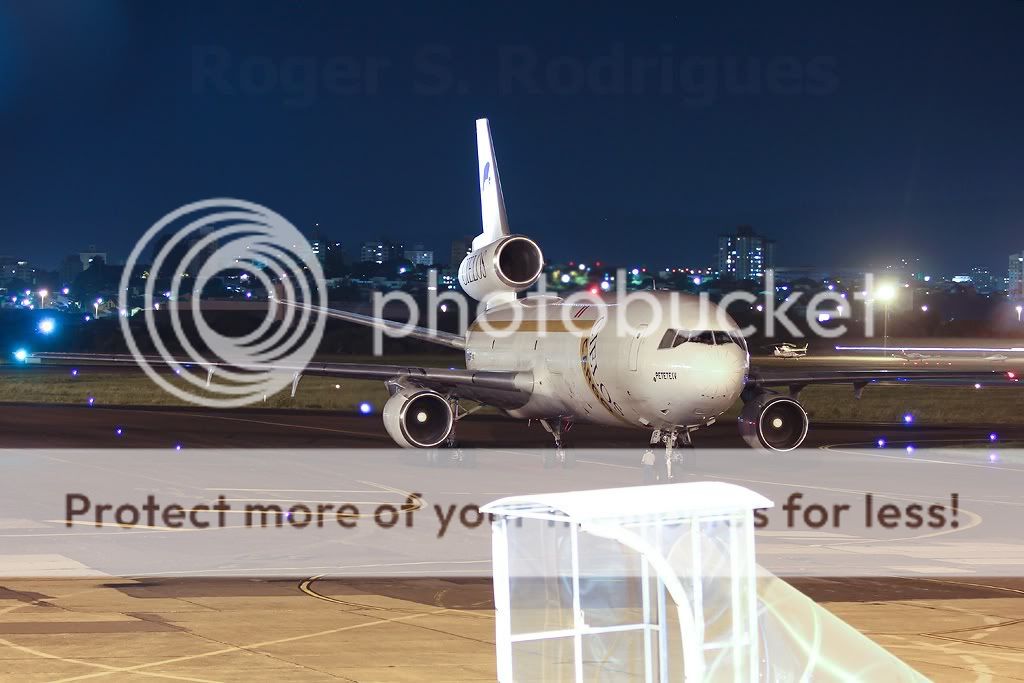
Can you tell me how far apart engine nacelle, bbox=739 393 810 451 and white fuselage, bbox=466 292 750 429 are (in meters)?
3.63

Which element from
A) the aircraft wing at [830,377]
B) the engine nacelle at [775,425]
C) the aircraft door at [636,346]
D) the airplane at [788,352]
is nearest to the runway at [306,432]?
the aircraft wing at [830,377]

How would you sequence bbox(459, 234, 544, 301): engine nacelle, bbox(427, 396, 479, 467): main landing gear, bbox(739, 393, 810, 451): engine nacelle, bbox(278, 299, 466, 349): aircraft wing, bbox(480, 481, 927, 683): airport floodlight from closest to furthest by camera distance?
1. bbox(480, 481, 927, 683): airport floodlight
2. bbox(739, 393, 810, 451): engine nacelle
3. bbox(427, 396, 479, 467): main landing gear
4. bbox(459, 234, 544, 301): engine nacelle
5. bbox(278, 299, 466, 349): aircraft wing

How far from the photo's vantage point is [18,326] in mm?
118500

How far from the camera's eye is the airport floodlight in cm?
800

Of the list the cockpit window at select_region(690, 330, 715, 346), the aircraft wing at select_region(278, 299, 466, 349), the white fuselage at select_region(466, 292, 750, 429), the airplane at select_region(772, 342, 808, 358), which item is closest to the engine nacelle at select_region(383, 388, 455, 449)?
the white fuselage at select_region(466, 292, 750, 429)

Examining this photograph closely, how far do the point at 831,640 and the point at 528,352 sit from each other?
25241 mm

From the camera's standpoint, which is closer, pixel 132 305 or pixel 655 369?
pixel 655 369

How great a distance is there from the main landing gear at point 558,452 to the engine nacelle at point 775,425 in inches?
187

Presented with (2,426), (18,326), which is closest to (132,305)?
(18,326)

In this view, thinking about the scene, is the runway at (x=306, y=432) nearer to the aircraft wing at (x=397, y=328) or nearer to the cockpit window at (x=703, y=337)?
the aircraft wing at (x=397, y=328)

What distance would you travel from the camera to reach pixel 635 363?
2723cm

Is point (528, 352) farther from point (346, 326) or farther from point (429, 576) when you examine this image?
point (346, 326)

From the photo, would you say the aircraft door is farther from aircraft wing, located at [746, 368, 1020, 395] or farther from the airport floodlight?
the airport floodlight

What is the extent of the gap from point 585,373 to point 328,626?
50.7 ft
